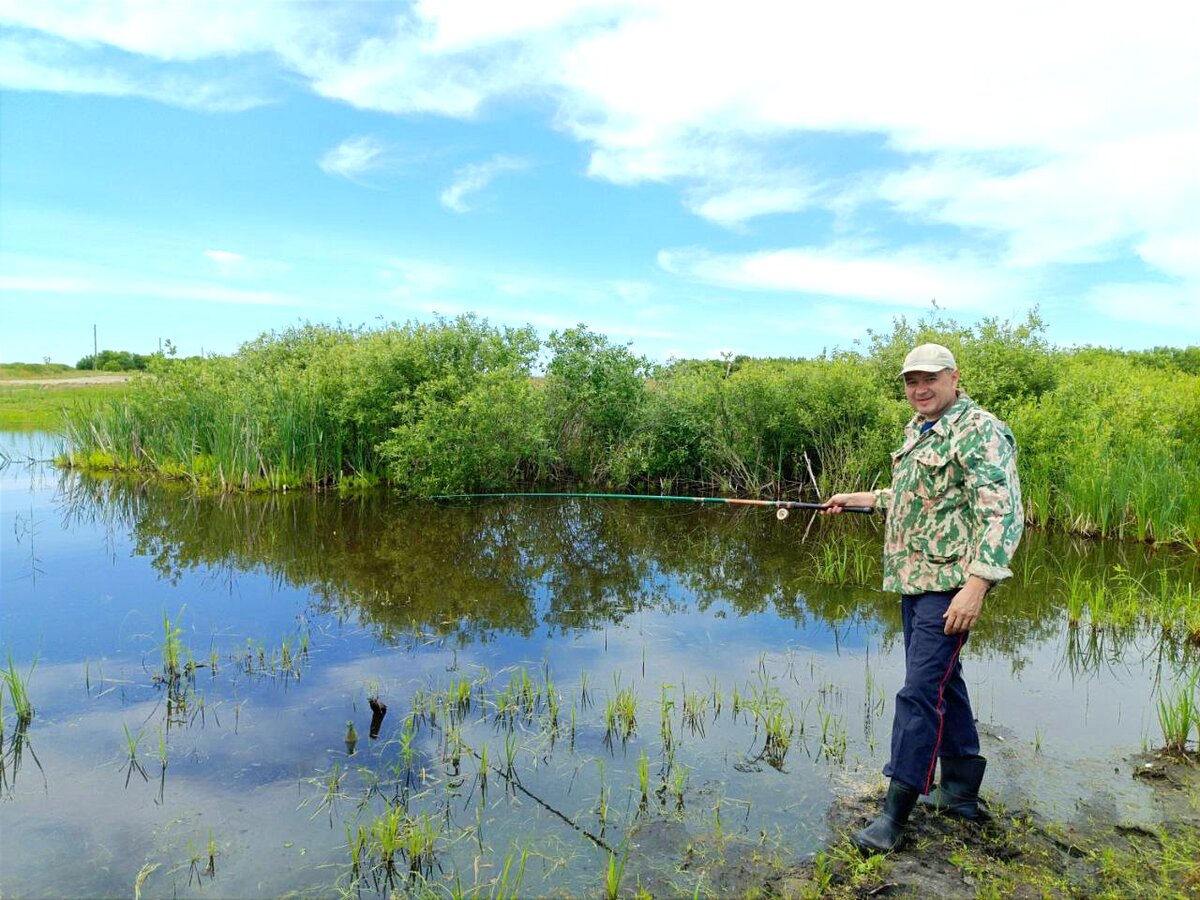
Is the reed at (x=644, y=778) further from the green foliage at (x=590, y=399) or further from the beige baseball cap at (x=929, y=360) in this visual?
the green foliage at (x=590, y=399)

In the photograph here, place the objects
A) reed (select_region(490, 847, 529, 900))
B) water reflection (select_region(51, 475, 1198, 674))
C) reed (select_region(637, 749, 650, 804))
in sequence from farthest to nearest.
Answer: water reflection (select_region(51, 475, 1198, 674)), reed (select_region(637, 749, 650, 804)), reed (select_region(490, 847, 529, 900))

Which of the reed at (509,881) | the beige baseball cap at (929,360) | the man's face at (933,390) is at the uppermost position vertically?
the beige baseball cap at (929,360)

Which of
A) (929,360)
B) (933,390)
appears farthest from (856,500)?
(929,360)

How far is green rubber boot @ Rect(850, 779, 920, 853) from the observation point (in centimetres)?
377

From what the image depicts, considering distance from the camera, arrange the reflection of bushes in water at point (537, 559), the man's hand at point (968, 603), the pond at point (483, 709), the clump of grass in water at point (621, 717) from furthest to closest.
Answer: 1. the reflection of bushes in water at point (537, 559)
2. the clump of grass in water at point (621, 717)
3. the pond at point (483, 709)
4. the man's hand at point (968, 603)

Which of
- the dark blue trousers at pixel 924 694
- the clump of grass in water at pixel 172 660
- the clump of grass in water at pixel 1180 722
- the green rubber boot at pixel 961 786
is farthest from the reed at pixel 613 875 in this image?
the clump of grass in water at pixel 172 660

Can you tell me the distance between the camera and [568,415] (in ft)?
57.5

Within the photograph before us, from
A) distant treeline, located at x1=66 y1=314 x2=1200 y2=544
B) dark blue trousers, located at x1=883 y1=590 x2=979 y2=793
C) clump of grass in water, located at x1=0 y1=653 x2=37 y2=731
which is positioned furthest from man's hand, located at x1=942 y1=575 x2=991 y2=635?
distant treeline, located at x1=66 y1=314 x2=1200 y2=544

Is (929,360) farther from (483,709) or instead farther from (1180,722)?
(483,709)

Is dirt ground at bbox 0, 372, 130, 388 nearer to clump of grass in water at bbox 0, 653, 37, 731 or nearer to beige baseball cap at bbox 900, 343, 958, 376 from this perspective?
clump of grass in water at bbox 0, 653, 37, 731

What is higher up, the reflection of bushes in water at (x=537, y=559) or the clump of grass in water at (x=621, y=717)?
the reflection of bushes in water at (x=537, y=559)

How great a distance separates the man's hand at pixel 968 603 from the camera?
3.60 m

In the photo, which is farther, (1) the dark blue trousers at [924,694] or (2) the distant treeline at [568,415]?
(2) the distant treeline at [568,415]

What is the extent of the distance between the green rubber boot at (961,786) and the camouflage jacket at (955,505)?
3.16 feet
